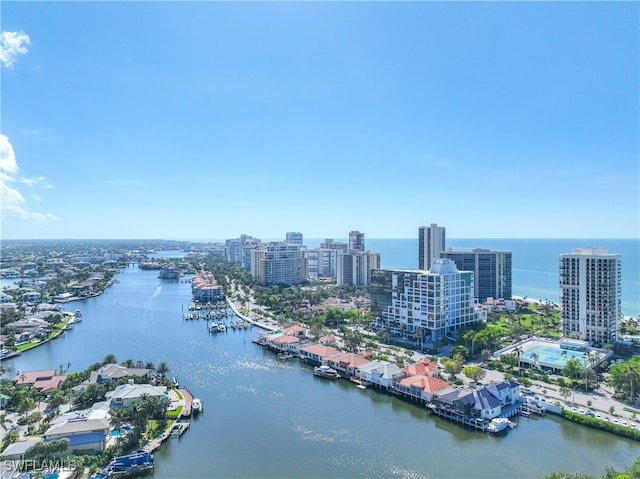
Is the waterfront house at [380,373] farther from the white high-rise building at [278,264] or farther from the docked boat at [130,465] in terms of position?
the white high-rise building at [278,264]

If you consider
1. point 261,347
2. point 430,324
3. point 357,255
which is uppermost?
point 357,255

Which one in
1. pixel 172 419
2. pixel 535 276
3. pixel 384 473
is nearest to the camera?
pixel 384 473

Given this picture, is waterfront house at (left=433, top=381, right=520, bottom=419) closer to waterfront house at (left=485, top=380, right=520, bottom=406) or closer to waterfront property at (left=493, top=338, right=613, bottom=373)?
waterfront house at (left=485, top=380, right=520, bottom=406)

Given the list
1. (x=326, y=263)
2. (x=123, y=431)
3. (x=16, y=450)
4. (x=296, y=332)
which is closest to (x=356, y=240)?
(x=326, y=263)

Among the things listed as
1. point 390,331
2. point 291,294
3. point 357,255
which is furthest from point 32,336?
point 357,255

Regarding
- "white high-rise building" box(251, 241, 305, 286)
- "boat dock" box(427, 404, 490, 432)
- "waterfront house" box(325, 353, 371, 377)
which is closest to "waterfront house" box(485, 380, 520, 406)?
"boat dock" box(427, 404, 490, 432)

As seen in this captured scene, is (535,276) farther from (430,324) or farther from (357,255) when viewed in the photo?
(430,324)

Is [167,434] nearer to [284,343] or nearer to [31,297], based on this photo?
[284,343]
